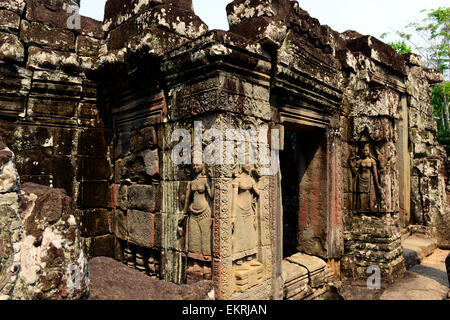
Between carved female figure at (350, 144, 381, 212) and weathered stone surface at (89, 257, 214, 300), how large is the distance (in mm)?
3283

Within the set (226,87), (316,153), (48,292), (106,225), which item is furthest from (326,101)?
(48,292)

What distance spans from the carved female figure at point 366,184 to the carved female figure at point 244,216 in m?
2.56

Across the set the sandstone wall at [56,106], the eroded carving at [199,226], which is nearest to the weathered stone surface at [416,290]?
the eroded carving at [199,226]

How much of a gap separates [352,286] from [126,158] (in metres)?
3.73

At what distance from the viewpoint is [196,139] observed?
319cm

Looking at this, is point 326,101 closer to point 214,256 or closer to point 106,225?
point 214,256

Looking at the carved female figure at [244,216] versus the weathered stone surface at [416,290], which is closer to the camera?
the carved female figure at [244,216]

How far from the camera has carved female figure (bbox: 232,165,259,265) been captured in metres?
3.06

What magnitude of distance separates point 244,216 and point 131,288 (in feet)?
4.16

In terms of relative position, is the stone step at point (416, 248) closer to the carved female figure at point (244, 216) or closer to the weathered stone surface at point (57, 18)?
the carved female figure at point (244, 216)

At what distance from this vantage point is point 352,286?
15.5 ft

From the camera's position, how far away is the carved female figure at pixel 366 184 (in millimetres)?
4984

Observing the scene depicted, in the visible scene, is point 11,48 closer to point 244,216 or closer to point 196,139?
point 196,139

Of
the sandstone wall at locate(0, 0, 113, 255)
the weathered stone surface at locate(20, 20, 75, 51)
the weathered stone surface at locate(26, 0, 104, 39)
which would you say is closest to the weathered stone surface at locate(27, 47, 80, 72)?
the sandstone wall at locate(0, 0, 113, 255)
